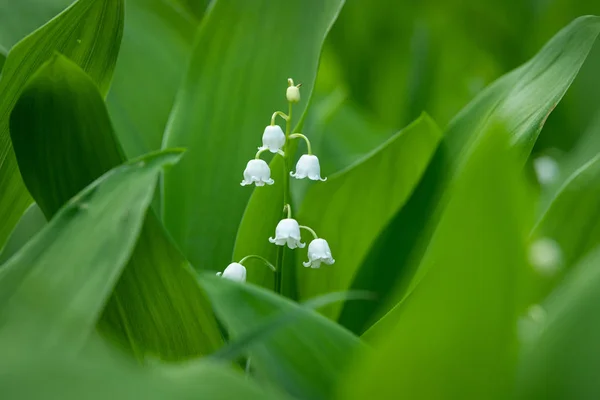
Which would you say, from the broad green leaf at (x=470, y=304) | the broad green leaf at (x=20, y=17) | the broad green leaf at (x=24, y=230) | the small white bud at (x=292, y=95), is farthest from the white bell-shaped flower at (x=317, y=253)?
the broad green leaf at (x=20, y=17)

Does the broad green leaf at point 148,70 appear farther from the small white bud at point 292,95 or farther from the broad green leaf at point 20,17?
the small white bud at point 292,95

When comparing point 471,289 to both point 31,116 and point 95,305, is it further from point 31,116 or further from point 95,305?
point 31,116

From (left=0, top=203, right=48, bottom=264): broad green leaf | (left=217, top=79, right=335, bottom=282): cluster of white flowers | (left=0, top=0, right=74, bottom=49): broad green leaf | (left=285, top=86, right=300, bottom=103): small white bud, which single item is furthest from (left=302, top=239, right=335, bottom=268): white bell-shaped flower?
(left=0, top=0, right=74, bottom=49): broad green leaf

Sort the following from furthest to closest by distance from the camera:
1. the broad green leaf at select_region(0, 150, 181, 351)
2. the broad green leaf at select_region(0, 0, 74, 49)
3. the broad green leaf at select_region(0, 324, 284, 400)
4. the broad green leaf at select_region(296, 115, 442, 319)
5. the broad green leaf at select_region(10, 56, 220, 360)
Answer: the broad green leaf at select_region(0, 0, 74, 49) < the broad green leaf at select_region(296, 115, 442, 319) < the broad green leaf at select_region(10, 56, 220, 360) < the broad green leaf at select_region(0, 150, 181, 351) < the broad green leaf at select_region(0, 324, 284, 400)

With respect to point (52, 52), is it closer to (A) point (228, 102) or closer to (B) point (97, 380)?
(A) point (228, 102)

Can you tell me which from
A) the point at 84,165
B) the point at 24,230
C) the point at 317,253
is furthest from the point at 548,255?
the point at 24,230

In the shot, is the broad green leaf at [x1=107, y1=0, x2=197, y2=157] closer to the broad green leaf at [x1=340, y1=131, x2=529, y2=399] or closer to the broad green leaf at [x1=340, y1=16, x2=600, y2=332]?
the broad green leaf at [x1=340, y1=16, x2=600, y2=332]

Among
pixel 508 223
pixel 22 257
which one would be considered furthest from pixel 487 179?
pixel 22 257
